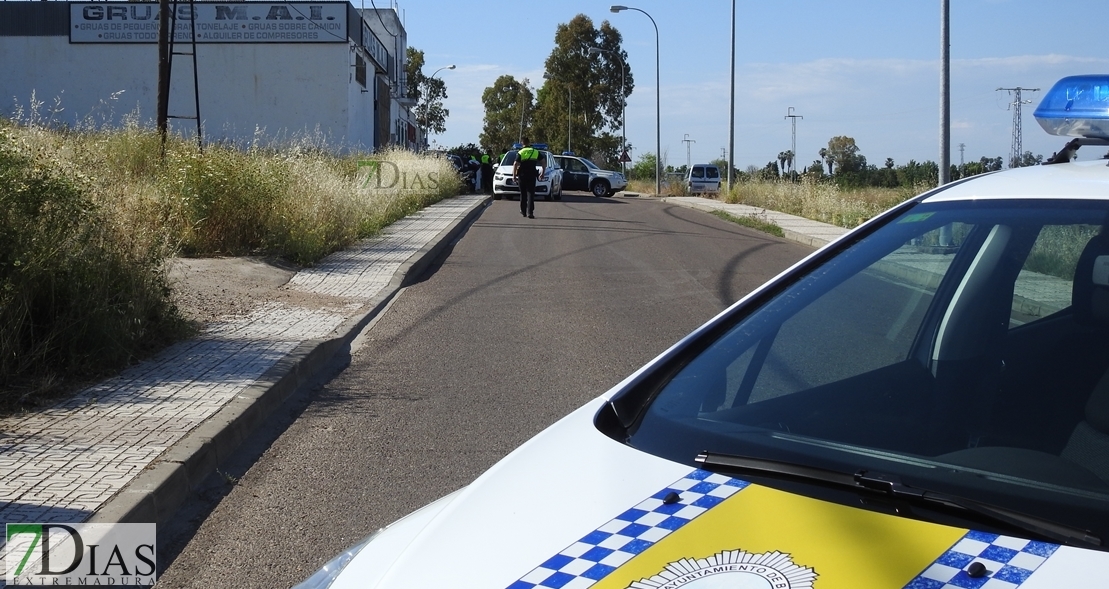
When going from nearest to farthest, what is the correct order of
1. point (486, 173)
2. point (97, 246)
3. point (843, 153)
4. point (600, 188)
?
point (97, 246) < point (600, 188) < point (486, 173) < point (843, 153)

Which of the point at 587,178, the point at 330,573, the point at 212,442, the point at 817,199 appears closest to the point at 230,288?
the point at 212,442

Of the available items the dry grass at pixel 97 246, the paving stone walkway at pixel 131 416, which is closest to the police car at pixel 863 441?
the paving stone walkway at pixel 131 416

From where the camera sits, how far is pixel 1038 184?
8.29 ft

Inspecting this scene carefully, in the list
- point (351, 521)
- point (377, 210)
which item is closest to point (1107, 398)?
point (351, 521)

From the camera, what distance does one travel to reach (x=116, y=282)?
727 centimetres

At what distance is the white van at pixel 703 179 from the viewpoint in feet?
158

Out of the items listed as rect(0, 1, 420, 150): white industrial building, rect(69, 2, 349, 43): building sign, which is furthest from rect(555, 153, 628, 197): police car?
rect(69, 2, 349, 43): building sign

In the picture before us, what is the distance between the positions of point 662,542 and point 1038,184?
56.2 inches

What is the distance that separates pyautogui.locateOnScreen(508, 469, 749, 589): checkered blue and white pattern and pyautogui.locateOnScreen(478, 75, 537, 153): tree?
92.3 metres

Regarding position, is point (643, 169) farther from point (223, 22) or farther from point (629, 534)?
point (629, 534)

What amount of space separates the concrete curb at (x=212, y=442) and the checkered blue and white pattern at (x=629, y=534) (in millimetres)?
2870

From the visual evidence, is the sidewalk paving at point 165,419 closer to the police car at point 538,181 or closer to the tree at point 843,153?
the police car at point 538,181

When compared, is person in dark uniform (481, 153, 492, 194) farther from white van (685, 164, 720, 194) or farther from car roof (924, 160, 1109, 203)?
car roof (924, 160, 1109, 203)

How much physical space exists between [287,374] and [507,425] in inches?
70.4
